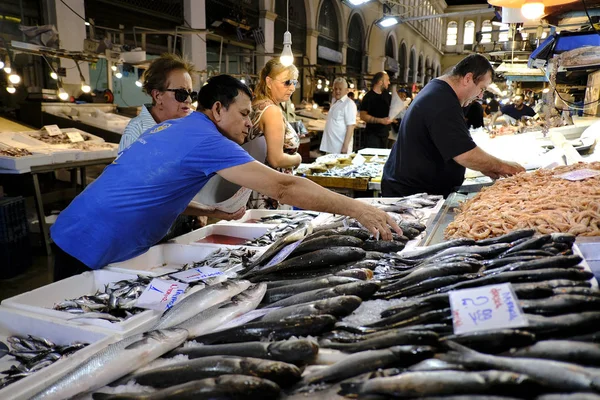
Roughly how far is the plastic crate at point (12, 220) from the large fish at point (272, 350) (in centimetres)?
536

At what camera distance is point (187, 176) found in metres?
2.74

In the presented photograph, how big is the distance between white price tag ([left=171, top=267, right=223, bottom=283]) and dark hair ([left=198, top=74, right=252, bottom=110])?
38.9 inches

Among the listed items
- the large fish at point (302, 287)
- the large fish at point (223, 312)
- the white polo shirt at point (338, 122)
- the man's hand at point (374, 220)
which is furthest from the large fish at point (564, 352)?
the white polo shirt at point (338, 122)

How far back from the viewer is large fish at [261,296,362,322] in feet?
5.70

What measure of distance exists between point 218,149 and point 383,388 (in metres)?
1.71

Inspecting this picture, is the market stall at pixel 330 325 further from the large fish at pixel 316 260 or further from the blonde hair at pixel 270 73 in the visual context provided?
the blonde hair at pixel 270 73

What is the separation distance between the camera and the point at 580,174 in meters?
3.50

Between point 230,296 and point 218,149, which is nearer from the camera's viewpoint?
point 230,296

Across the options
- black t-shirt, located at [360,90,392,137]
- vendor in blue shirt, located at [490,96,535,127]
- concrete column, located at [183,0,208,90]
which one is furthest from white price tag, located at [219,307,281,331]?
vendor in blue shirt, located at [490,96,535,127]

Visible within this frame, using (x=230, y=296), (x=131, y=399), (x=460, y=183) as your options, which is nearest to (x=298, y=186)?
(x=230, y=296)

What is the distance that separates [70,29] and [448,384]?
10.8m

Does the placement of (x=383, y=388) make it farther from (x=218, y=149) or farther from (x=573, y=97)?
(x=573, y=97)

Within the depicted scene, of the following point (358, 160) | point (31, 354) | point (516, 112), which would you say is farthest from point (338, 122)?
point (516, 112)

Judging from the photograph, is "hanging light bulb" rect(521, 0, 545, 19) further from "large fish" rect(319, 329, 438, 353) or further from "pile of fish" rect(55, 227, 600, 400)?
"large fish" rect(319, 329, 438, 353)
